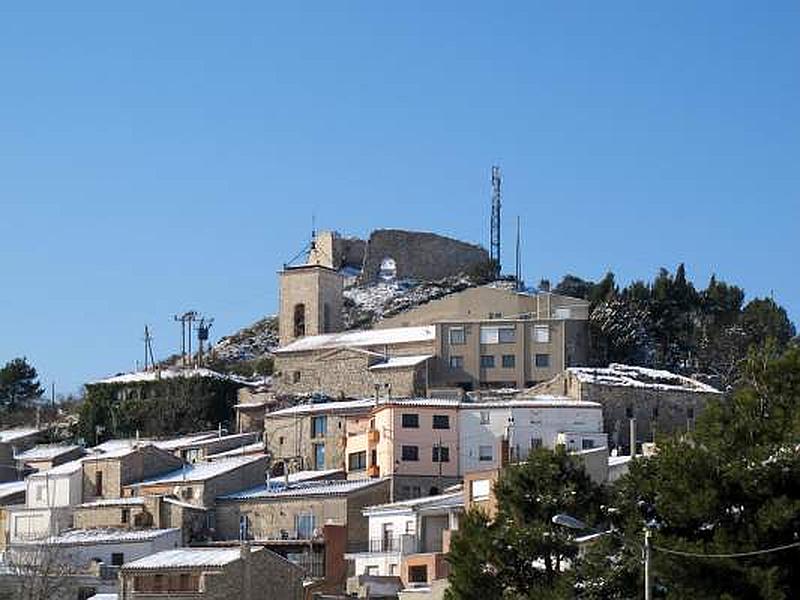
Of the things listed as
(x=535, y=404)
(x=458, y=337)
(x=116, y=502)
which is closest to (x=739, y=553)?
(x=535, y=404)

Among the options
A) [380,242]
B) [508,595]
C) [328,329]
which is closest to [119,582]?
[508,595]

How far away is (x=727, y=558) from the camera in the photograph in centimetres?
3803

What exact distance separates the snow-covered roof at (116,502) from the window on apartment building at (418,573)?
1698cm

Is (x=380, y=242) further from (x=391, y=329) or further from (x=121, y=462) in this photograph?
(x=121, y=462)

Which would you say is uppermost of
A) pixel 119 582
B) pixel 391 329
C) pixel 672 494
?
pixel 391 329

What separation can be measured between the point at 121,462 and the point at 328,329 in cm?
2801

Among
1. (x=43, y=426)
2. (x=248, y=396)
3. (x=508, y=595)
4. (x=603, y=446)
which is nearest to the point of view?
(x=508, y=595)

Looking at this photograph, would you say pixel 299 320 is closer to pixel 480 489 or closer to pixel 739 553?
pixel 480 489

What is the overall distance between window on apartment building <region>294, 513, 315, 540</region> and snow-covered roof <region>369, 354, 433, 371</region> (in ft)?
63.5

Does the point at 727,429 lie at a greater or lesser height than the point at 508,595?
greater

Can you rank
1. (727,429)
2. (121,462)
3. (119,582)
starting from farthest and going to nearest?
1. (121,462)
2. (119,582)
3. (727,429)

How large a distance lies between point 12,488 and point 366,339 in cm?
2074

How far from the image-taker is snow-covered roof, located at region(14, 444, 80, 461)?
312ft

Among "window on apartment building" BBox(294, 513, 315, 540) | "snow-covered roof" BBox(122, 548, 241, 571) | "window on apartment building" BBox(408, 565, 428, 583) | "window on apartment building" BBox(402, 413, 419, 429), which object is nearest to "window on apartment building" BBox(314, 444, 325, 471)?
"window on apartment building" BBox(402, 413, 419, 429)
